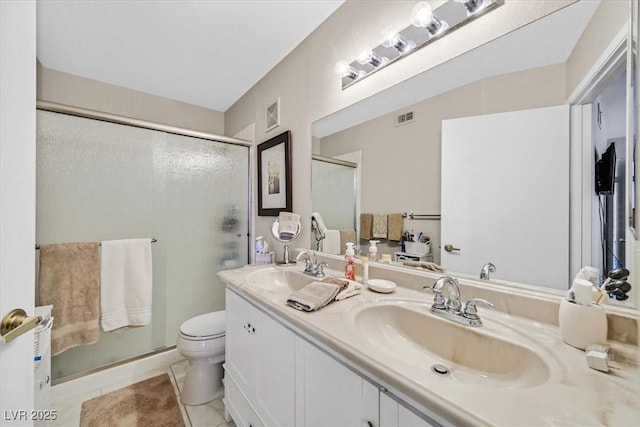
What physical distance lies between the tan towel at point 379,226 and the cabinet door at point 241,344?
670 mm

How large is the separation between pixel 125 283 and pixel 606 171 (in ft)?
8.10

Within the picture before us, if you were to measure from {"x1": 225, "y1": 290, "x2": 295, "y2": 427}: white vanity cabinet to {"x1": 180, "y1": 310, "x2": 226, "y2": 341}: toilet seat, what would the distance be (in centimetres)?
21

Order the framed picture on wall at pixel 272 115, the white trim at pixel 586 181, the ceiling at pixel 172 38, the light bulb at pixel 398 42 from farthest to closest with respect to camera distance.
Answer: the framed picture on wall at pixel 272 115, the ceiling at pixel 172 38, the light bulb at pixel 398 42, the white trim at pixel 586 181

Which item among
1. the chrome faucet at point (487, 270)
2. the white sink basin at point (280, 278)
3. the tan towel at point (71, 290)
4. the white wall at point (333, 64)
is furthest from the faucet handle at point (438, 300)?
the tan towel at point (71, 290)

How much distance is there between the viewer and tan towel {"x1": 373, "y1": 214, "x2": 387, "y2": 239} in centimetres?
122

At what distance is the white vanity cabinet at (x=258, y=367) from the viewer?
0.90 m

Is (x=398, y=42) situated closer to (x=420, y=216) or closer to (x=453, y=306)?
(x=420, y=216)

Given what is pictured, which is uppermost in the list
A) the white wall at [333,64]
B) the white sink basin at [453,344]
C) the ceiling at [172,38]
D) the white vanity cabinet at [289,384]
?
the ceiling at [172,38]

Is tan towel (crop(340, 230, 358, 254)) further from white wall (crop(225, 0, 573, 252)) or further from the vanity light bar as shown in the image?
the vanity light bar

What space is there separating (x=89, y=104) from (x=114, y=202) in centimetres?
103

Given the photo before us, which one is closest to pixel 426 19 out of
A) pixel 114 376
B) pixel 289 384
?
pixel 289 384

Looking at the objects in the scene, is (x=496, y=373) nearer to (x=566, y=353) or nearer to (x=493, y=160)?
(x=566, y=353)

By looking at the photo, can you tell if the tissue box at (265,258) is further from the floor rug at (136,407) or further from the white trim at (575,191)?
the white trim at (575,191)

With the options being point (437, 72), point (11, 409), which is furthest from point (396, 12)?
point (11, 409)
